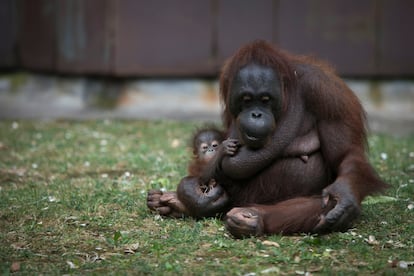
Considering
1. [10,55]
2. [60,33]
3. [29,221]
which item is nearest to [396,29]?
[60,33]

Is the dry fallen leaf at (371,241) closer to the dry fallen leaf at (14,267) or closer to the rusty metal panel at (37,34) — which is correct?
the dry fallen leaf at (14,267)

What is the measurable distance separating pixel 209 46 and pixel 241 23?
0.48 metres

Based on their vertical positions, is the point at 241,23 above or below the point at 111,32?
above

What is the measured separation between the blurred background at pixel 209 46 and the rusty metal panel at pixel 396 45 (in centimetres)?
1

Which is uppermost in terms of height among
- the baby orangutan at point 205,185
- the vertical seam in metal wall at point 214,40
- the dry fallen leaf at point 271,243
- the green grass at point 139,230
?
the vertical seam in metal wall at point 214,40

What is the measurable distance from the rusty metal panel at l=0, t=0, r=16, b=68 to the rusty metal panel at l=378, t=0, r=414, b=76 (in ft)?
16.1

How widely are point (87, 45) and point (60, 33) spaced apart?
1.91ft

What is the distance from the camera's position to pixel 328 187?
404 cm

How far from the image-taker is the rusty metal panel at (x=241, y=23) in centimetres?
888

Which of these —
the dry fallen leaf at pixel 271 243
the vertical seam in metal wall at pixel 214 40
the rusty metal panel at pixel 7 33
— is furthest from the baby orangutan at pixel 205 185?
the rusty metal panel at pixel 7 33

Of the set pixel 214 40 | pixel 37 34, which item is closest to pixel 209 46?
pixel 214 40

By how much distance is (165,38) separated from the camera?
897 cm

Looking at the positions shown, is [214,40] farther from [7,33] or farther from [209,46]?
[7,33]

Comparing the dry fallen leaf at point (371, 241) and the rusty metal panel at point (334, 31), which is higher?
the rusty metal panel at point (334, 31)
